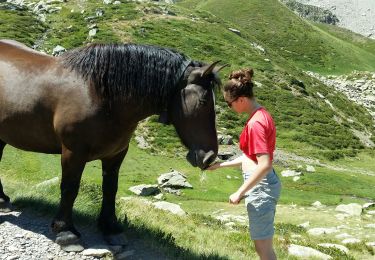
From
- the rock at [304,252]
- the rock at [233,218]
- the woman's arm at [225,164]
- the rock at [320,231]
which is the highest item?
the woman's arm at [225,164]

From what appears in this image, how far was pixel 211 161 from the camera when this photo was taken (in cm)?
602

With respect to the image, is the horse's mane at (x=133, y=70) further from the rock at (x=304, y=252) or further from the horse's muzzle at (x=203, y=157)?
the rock at (x=304, y=252)

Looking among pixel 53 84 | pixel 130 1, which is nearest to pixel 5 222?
pixel 53 84

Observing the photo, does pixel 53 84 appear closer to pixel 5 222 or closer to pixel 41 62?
pixel 41 62

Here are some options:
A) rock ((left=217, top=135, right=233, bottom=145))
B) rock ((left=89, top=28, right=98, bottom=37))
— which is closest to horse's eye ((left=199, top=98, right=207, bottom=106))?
rock ((left=217, top=135, right=233, bottom=145))

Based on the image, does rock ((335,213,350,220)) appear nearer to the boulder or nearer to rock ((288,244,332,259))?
the boulder

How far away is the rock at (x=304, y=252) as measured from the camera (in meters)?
10.6

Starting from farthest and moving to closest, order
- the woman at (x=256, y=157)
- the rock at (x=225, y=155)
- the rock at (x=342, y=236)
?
the rock at (x=225, y=155), the rock at (x=342, y=236), the woman at (x=256, y=157)

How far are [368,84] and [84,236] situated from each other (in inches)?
3608

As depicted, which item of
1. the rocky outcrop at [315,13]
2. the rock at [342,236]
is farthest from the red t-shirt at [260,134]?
the rocky outcrop at [315,13]

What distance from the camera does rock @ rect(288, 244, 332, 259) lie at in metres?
10.6

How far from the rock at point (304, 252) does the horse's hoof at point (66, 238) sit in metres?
5.84

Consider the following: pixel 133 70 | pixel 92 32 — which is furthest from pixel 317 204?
pixel 92 32

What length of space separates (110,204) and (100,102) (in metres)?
2.00
